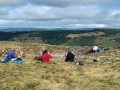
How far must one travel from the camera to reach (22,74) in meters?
26.9

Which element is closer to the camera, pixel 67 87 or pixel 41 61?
pixel 67 87

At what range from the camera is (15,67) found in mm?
30938

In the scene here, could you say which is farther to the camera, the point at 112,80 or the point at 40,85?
the point at 112,80

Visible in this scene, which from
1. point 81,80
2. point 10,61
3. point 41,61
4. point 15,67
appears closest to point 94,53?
point 41,61

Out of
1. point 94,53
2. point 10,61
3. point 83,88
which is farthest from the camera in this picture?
point 94,53

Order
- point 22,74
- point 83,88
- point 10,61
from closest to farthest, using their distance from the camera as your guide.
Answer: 1. point 83,88
2. point 22,74
3. point 10,61

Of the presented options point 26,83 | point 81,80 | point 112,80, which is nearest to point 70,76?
point 81,80

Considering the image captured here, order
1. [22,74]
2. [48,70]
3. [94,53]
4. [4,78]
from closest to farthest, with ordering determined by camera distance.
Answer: [4,78] < [22,74] < [48,70] < [94,53]

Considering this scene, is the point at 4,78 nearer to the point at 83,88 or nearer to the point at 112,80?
the point at 83,88

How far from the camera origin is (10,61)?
3556 cm

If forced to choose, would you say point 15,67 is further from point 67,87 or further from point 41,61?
point 67,87

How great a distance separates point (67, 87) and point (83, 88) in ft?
4.08

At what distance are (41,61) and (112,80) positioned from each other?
14.4m

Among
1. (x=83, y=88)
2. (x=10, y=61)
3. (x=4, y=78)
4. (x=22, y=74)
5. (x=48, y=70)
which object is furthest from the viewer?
(x=10, y=61)
